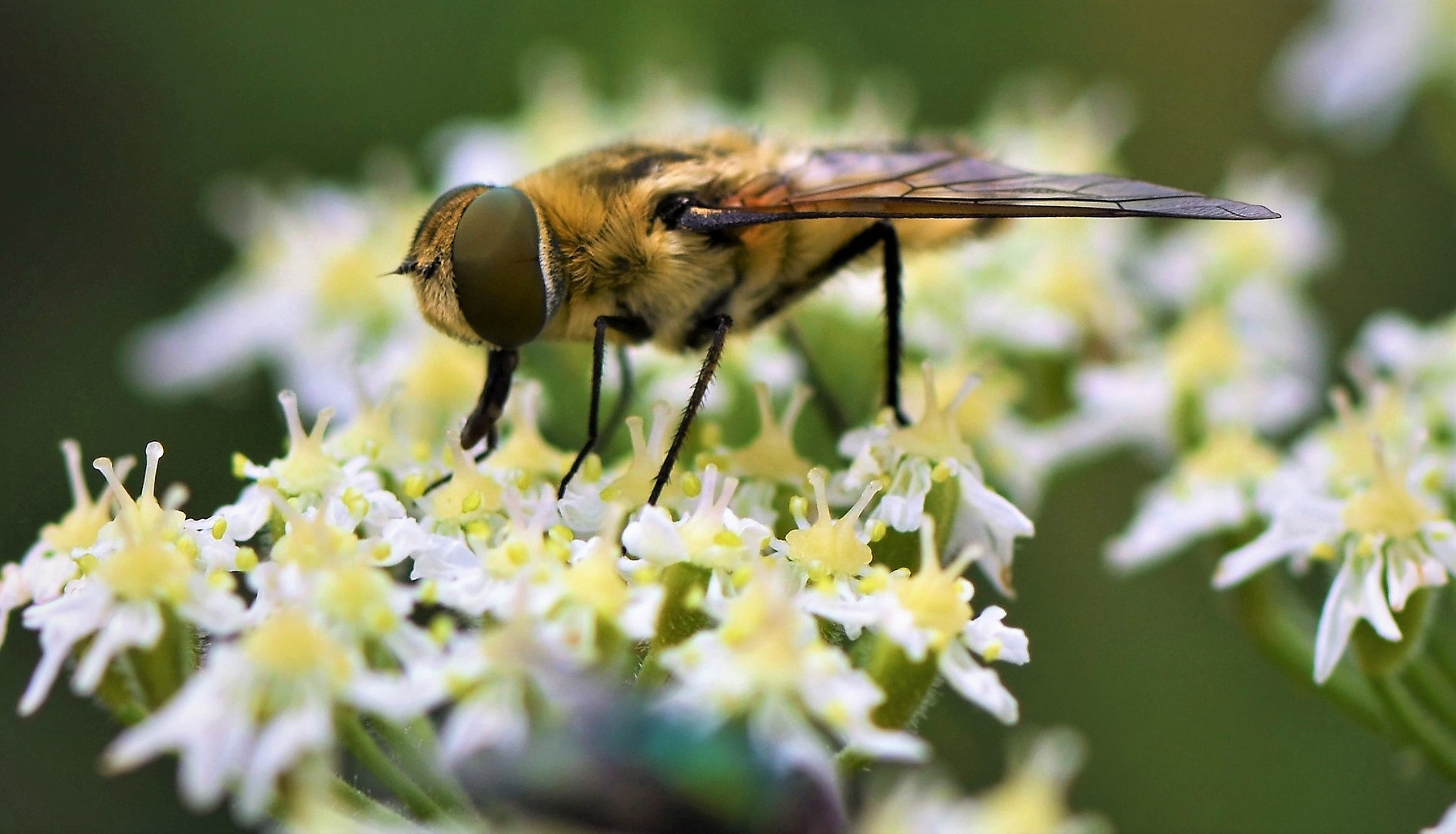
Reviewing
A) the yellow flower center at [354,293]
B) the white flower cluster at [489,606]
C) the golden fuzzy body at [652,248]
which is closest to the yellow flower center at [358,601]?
the white flower cluster at [489,606]

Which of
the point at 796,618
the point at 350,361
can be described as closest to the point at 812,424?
the point at 350,361

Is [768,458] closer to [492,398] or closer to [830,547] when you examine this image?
[830,547]

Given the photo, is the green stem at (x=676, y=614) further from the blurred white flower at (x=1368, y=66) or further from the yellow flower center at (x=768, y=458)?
the blurred white flower at (x=1368, y=66)

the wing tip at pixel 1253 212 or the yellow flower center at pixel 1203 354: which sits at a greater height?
the wing tip at pixel 1253 212

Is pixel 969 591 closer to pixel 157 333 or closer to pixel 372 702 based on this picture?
pixel 372 702

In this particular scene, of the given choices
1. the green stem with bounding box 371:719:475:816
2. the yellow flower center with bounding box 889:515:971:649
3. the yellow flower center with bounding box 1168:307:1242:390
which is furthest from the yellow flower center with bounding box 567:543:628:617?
the yellow flower center with bounding box 1168:307:1242:390

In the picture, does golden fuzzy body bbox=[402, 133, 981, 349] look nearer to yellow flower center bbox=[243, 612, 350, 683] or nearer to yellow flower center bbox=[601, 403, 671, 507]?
yellow flower center bbox=[601, 403, 671, 507]

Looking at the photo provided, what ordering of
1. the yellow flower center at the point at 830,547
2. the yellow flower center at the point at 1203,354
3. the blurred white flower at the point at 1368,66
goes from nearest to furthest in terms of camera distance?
the yellow flower center at the point at 830,547, the yellow flower center at the point at 1203,354, the blurred white flower at the point at 1368,66
